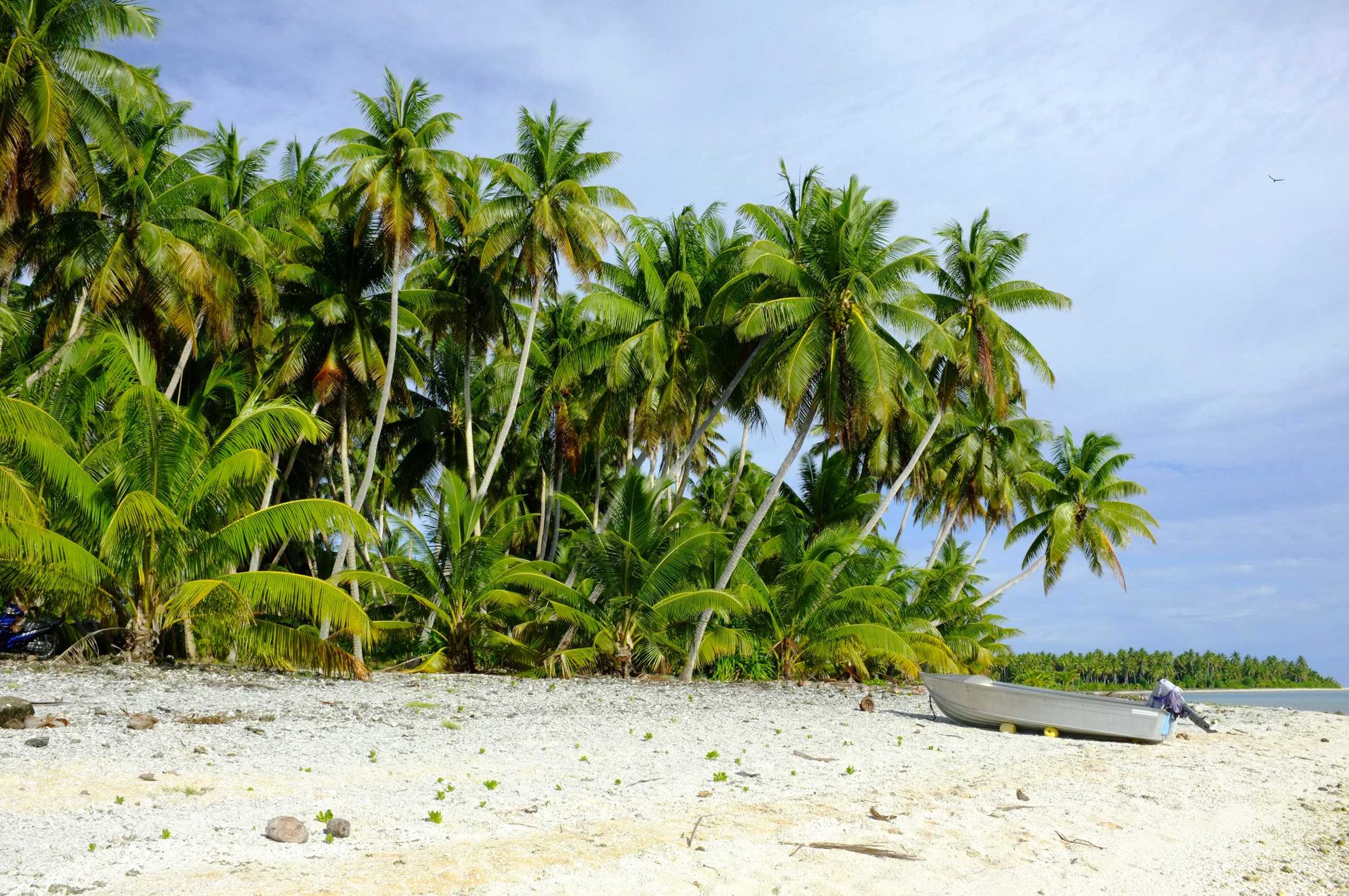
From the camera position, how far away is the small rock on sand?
19.4 ft

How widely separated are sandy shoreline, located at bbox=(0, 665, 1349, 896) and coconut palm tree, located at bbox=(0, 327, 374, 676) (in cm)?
91

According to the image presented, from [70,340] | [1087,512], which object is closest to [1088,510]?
[1087,512]

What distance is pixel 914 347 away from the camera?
83.0 ft

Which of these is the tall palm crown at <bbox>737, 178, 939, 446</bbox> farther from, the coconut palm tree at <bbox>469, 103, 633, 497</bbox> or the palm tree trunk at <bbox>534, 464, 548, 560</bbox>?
the palm tree trunk at <bbox>534, 464, 548, 560</bbox>

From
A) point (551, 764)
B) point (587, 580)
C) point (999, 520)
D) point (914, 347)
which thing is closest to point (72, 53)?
point (587, 580)

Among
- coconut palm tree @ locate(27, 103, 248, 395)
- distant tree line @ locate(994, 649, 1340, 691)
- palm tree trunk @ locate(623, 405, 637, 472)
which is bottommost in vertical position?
distant tree line @ locate(994, 649, 1340, 691)

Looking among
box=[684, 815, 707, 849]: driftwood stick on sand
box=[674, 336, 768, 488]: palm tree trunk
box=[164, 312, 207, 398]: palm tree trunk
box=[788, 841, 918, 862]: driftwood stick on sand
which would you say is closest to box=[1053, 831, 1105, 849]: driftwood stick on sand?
box=[788, 841, 918, 862]: driftwood stick on sand

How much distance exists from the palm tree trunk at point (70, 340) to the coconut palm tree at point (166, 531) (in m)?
4.02

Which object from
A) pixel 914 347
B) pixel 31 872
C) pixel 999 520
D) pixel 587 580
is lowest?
pixel 31 872

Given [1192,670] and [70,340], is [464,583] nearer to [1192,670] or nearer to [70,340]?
[70,340]

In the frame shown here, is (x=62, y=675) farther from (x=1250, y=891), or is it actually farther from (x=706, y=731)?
(x=1250, y=891)

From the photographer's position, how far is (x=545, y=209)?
20.8 metres

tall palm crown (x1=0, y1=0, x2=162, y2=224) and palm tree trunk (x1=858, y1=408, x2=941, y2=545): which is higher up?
tall palm crown (x1=0, y1=0, x2=162, y2=224)

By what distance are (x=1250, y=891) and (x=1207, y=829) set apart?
173cm
